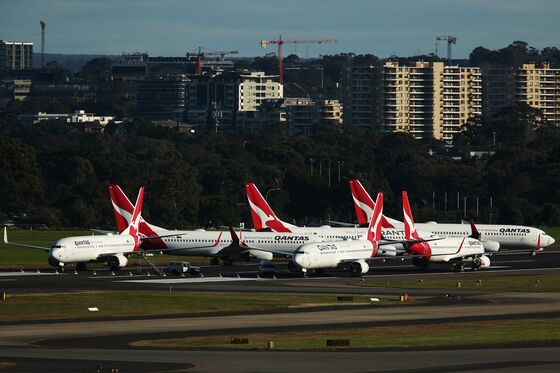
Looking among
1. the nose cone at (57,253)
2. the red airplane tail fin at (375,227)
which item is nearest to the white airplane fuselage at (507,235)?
the red airplane tail fin at (375,227)

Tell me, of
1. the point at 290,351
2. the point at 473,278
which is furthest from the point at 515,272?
the point at 290,351

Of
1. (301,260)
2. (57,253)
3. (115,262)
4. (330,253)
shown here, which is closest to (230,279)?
(301,260)

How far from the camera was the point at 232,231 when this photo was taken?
469ft

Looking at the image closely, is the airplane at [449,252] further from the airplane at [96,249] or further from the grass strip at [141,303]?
the grass strip at [141,303]

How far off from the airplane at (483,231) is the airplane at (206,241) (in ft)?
41.7

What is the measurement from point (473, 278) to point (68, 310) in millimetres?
44803

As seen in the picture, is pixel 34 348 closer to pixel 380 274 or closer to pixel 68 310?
Result: pixel 68 310

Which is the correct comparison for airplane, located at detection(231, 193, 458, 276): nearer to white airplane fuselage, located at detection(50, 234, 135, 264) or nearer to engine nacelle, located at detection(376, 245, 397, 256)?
engine nacelle, located at detection(376, 245, 397, 256)

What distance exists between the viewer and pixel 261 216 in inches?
6029

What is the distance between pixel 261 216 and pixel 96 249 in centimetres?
2165

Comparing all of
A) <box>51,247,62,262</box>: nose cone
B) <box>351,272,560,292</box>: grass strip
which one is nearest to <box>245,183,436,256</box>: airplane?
<box>351,272,560,292</box>: grass strip

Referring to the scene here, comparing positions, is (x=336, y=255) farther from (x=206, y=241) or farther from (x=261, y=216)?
(x=261, y=216)

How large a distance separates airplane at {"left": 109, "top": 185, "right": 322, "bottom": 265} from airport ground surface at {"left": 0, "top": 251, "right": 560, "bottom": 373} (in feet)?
19.5

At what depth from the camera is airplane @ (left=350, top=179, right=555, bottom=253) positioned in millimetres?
158375
